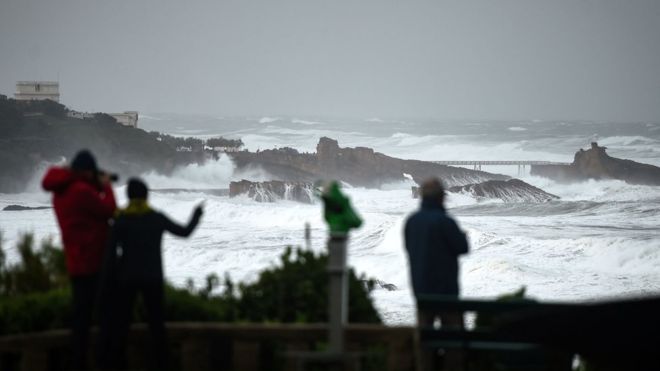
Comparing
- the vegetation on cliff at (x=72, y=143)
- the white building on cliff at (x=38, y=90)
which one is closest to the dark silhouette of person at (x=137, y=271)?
the vegetation on cliff at (x=72, y=143)

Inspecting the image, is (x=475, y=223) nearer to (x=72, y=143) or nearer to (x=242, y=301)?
(x=72, y=143)

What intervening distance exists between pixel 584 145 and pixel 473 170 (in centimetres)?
1183

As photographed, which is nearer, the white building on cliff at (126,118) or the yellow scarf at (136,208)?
the yellow scarf at (136,208)

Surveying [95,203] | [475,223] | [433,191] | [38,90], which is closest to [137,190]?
[95,203]

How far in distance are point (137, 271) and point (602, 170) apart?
159 ft

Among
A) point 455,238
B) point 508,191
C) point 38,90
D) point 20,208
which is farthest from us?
point 38,90

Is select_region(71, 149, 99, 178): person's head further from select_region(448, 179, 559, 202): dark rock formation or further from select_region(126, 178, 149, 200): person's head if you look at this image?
select_region(448, 179, 559, 202): dark rock formation

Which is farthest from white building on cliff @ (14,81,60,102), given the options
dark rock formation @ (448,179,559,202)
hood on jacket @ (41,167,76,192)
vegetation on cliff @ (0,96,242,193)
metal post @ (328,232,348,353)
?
metal post @ (328,232,348,353)

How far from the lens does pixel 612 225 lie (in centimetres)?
3562

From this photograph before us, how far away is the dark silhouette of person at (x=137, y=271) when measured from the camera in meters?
5.52

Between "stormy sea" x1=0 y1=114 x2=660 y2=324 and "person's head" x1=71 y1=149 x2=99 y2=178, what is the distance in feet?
5.06

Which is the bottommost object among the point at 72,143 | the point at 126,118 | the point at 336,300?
the point at 336,300

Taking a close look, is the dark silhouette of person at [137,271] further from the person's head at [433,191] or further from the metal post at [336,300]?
the person's head at [433,191]

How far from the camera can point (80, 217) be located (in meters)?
5.71
